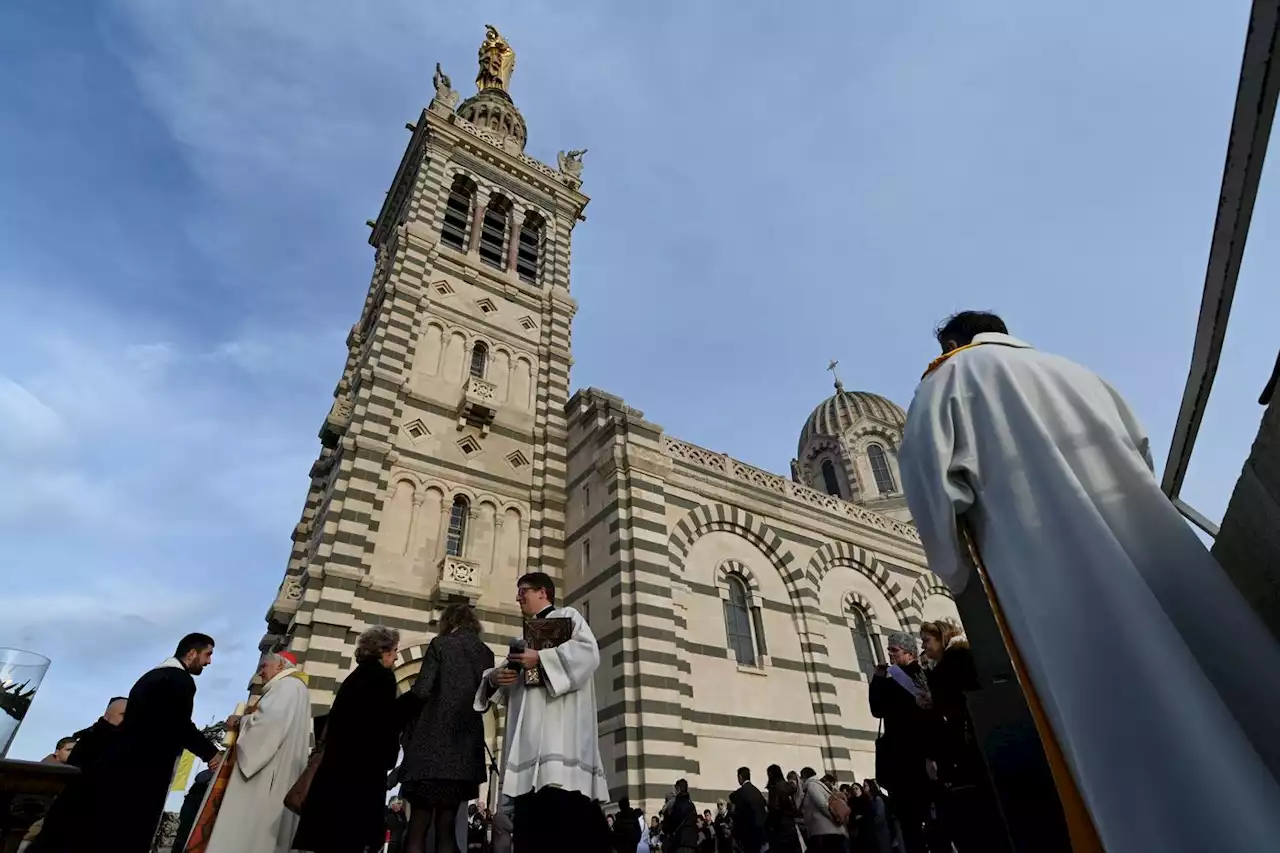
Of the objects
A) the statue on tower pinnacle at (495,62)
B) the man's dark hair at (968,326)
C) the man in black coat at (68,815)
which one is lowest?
the man in black coat at (68,815)

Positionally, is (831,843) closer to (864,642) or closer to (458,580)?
(458,580)

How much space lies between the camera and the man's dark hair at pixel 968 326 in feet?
8.48

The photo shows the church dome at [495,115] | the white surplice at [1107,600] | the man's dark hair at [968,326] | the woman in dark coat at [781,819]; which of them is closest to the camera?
the white surplice at [1107,600]

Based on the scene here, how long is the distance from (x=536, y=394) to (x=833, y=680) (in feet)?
31.8

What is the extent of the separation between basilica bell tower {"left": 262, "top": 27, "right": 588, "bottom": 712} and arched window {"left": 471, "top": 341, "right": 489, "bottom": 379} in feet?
0.14

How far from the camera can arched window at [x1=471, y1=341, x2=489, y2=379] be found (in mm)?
15805

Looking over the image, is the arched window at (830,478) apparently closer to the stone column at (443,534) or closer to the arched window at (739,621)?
the arched window at (739,621)

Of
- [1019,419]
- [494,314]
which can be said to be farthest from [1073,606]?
[494,314]

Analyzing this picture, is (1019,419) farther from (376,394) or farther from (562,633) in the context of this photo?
(376,394)

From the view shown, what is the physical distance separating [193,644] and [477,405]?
10.1 metres

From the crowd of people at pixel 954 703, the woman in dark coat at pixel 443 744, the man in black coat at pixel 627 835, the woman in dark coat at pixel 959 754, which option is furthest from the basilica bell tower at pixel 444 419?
the woman in dark coat at pixel 959 754

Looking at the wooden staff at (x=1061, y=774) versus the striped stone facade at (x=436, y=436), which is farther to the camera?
the striped stone facade at (x=436, y=436)

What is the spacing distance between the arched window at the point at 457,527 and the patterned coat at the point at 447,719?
9.26 m

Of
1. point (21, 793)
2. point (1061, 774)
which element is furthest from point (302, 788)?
point (1061, 774)
